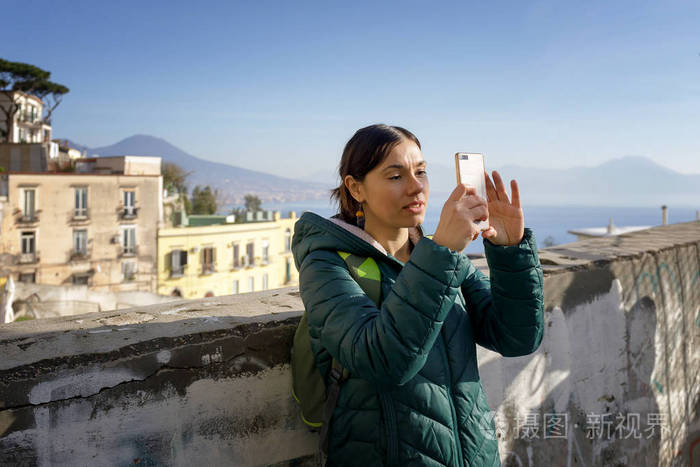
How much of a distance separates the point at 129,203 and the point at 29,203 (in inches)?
210

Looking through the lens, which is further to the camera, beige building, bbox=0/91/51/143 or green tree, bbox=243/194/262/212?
green tree, bbox=243/194/262/212

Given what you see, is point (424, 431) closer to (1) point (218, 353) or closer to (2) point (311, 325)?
(2) point (311, 325)

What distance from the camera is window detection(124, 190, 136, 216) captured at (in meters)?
31.1

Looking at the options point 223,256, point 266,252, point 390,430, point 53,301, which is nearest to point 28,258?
point 223,256

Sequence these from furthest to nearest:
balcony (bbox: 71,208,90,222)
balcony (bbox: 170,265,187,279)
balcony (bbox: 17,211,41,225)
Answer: balcony (bbox: 170,265,187,279)
balcony (bbox: 71,208,90,222)
balcony (bbox: 17,211,41,225)

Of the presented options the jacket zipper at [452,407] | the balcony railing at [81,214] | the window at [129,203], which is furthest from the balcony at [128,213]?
the jacket zipper at [452,407]

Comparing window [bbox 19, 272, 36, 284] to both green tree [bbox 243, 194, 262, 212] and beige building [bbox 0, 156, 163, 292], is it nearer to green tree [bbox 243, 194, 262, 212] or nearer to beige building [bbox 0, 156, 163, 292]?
beige building [bbox 0, 156, 163, 292]

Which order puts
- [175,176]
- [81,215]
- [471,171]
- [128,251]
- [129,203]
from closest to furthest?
1. [471,171]
2. [81,215]
3. [129,203]
4. [128,251]
5. [175,176]

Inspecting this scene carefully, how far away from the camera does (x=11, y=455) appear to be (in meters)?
1.41

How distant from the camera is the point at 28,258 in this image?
29.5 metres

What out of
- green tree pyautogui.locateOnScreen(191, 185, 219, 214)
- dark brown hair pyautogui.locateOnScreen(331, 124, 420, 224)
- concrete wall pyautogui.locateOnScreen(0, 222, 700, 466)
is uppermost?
green tree pyautogui.locateOnScreen(191, 185, 219, 214)

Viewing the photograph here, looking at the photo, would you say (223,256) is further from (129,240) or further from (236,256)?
(129,240)

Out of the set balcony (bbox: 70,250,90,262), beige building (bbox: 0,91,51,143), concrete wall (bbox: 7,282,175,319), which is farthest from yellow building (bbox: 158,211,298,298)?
beige building (bbox: 0,91,51,143)

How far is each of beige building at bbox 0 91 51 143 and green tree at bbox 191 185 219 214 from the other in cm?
1446
